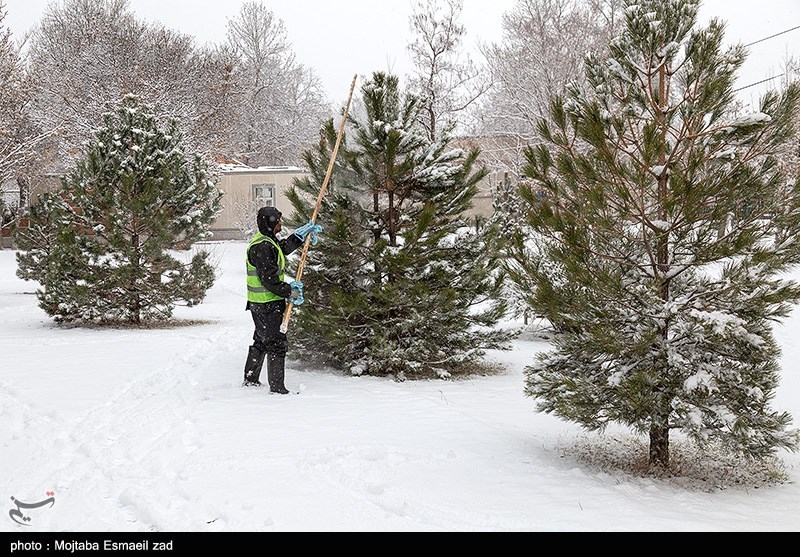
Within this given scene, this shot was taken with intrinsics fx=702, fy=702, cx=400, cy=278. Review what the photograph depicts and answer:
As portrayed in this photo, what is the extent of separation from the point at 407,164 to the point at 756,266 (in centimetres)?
432

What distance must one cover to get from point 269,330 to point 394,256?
1.63 metres

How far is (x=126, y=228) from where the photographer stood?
12.5m

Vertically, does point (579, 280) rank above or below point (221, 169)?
below

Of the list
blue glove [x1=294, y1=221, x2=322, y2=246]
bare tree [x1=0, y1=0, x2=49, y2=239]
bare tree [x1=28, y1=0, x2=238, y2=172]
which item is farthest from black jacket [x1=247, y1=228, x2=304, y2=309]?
bare tree [x1=28, y1=0, x2=238, y2=172]

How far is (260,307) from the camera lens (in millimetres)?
7074

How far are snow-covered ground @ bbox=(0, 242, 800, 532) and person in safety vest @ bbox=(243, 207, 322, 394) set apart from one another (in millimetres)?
258

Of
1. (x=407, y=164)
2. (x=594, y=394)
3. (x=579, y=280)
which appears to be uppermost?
(x=407, y=164)

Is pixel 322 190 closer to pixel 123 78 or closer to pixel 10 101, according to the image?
pixel 10 101

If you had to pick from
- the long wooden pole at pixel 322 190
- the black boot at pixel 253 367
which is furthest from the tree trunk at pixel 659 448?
the black boot at pixel 253 367

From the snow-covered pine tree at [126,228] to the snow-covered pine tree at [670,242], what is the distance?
908 cm

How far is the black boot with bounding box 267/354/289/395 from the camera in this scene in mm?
6910
